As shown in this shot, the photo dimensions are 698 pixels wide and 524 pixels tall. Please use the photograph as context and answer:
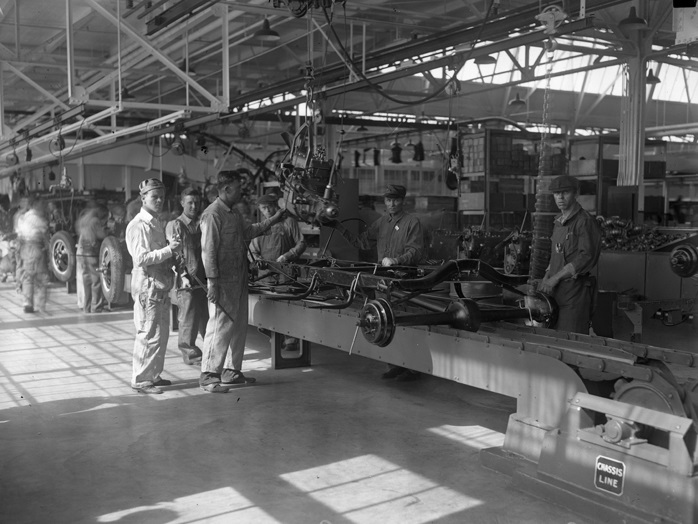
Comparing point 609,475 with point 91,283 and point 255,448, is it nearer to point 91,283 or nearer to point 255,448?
point 255,448

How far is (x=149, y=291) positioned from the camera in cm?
556

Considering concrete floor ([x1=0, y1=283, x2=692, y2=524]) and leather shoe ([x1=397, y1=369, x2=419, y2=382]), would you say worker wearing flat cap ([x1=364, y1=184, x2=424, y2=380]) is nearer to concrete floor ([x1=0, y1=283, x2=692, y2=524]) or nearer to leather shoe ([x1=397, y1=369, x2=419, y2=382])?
leather shoe ([x1=397, y1=369, x2=419, y2=382])

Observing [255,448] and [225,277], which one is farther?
[225,277]

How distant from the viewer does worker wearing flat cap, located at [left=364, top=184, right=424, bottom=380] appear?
602 centimetres

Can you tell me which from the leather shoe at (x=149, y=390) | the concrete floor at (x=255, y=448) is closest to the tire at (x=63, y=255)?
the concrete floor at (x=255, y=448)

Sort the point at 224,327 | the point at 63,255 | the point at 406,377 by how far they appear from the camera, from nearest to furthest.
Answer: the point at 224,327 → the point at 406,377 → the point at 63,255

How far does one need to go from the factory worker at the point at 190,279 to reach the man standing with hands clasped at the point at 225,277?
2.85ft

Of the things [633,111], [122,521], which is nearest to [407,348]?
[122,521]

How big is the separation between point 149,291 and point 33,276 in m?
5.20

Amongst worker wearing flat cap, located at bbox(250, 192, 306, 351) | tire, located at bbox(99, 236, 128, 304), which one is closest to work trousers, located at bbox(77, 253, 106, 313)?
tire, located at bbox(99, 236, 128, 304)

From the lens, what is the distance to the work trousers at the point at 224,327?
5.57 m

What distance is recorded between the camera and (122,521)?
330 cm

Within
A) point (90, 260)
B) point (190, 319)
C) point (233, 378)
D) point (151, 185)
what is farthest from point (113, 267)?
point (233, 378)

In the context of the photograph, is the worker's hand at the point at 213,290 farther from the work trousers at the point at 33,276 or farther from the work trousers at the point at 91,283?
the work trousers at the point at 33,276
